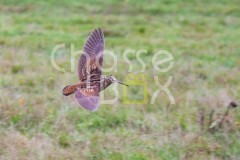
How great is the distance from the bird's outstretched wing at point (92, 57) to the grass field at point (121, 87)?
2.95 ft

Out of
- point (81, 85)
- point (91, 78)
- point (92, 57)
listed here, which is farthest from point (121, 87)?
point (81, 85)

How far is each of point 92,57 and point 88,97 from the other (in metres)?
0.53

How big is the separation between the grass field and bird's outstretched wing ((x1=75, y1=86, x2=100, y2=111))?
955mm

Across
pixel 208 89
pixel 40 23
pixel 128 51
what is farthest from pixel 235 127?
pixel 40 23

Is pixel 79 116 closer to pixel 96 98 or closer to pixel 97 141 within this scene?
pixel 97 141

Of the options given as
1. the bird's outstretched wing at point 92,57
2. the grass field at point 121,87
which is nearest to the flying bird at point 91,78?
the bird's outstretched wing at point 92,57

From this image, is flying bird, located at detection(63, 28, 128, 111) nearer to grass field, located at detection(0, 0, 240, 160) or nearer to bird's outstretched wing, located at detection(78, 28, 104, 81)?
bird's outstretched wing, located at detection(78, 28, 104, 81)

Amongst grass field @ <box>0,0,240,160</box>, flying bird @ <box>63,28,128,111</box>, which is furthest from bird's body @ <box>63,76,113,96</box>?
grass field @ <box>0,0,240,160</box>

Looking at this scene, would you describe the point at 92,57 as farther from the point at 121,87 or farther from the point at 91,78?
the point at 121,87

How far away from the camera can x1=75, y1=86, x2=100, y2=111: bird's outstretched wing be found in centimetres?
406

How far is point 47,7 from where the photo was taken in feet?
43.2

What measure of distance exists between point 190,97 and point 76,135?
188 centimetres

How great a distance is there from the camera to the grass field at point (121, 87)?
17.8 ft

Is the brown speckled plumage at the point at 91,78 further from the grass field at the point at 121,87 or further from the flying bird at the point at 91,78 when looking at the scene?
the grass field at the point at 121,87
